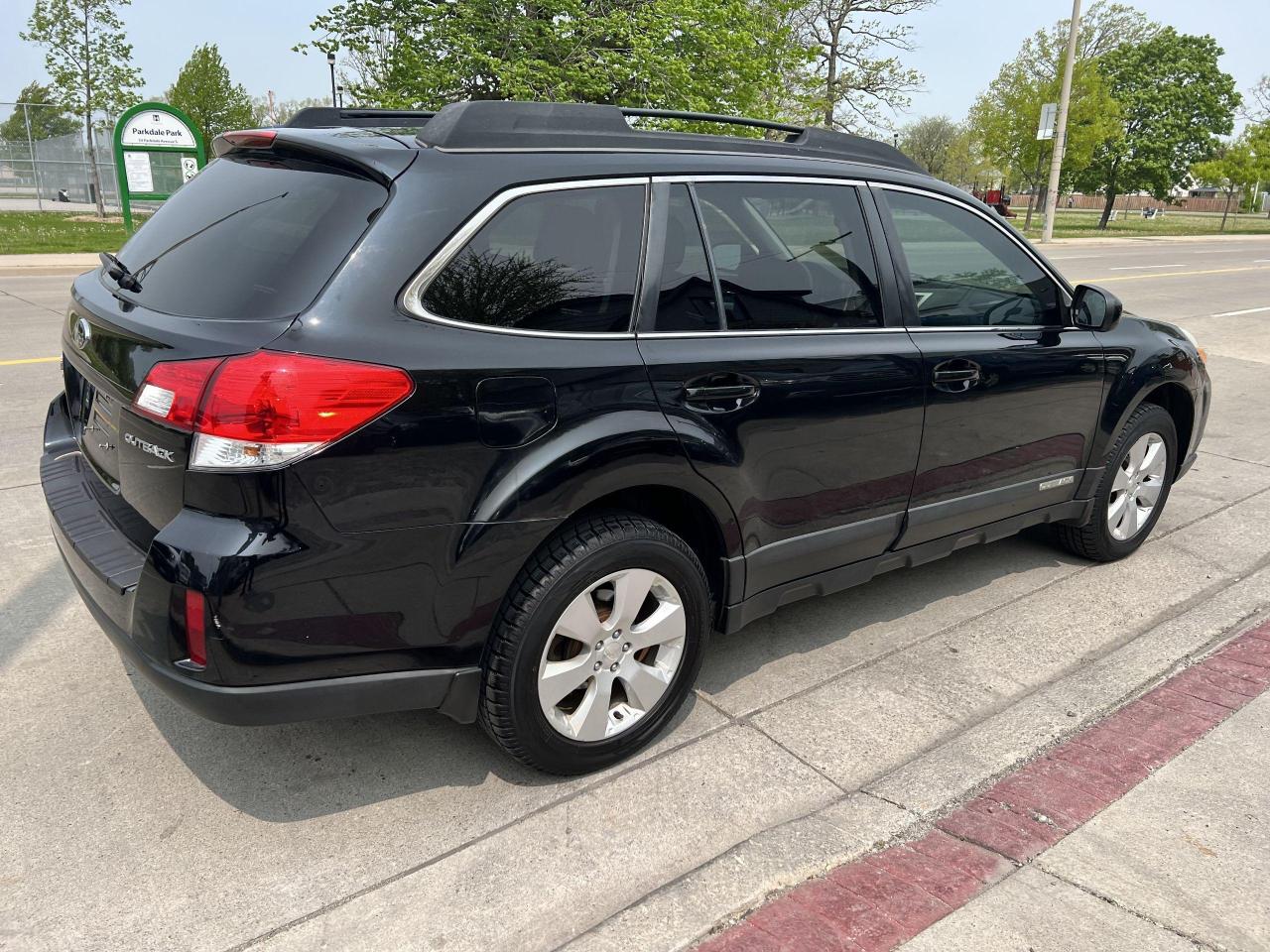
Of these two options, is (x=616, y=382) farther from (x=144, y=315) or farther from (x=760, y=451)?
(x=144, y=315)

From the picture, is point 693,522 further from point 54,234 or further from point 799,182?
point 54,234

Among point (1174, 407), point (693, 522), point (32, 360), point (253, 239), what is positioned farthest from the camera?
point (32, 360)

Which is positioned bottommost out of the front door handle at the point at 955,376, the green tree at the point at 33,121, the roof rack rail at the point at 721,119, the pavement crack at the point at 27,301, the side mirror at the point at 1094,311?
the pavement crack at the point at 27,301

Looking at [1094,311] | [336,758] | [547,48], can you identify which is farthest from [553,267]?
[547,48]

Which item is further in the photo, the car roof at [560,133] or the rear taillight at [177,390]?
the car roof at [560,133]

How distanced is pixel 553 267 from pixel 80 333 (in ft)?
4.63

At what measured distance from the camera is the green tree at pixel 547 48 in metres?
16.4

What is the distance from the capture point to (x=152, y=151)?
58.9ft

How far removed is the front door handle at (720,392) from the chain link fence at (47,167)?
28881 mm

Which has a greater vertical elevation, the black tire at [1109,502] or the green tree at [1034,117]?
the green tree at [1034,117]

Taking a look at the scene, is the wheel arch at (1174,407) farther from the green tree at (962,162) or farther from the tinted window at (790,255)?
the green tree at (962,162)

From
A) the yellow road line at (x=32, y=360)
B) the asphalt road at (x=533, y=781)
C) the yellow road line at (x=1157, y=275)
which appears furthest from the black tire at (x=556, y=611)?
the yellow road line at (x=1157, y=275)

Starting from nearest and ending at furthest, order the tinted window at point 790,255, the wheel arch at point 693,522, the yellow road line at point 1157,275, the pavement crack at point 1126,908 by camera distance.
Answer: the pavement crack at point 1126,908 → the wheel arch at point 693,522 → the tinted window at point 790,255 → the yellow road line at point 1157,275

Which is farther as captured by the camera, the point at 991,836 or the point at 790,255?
the point at 790,255
